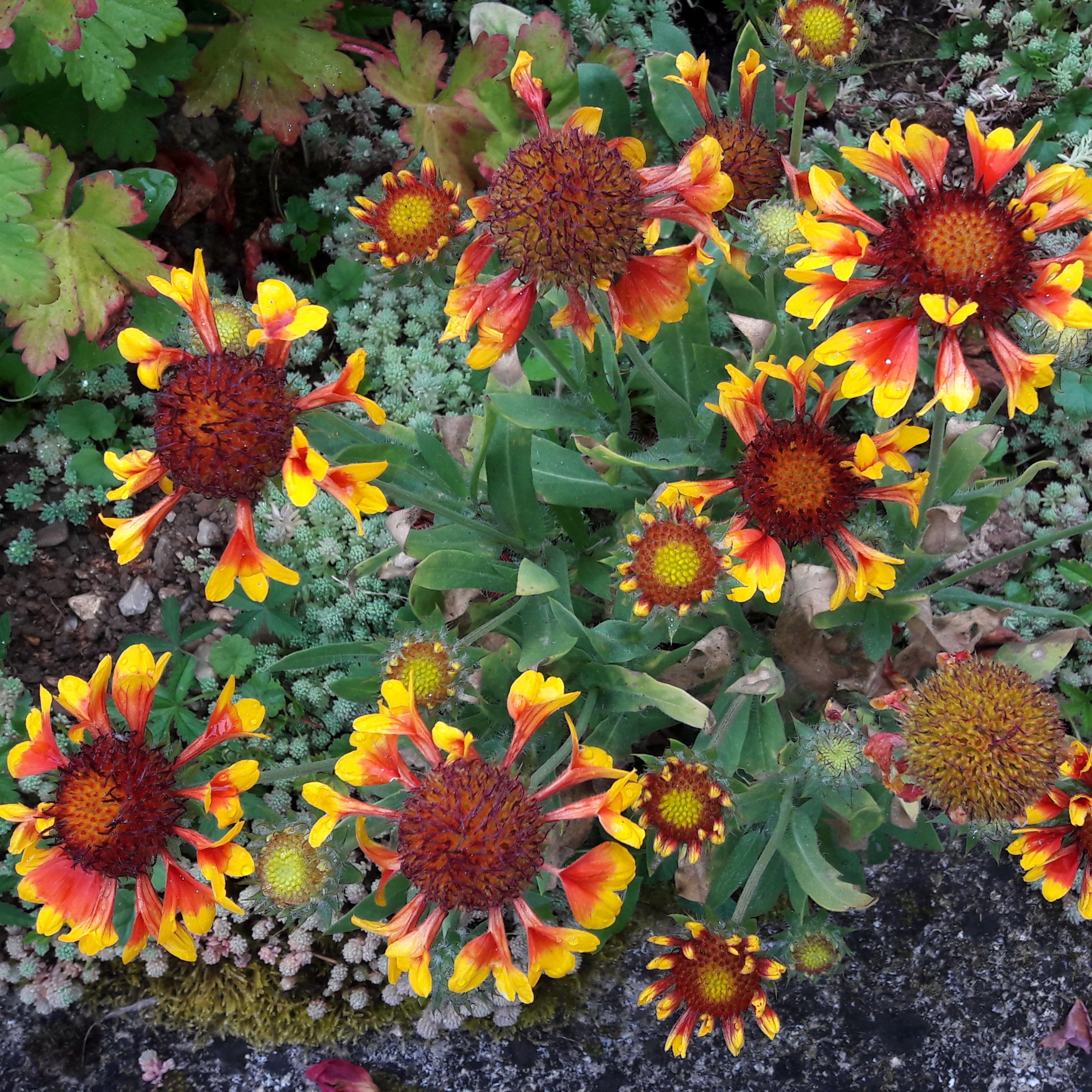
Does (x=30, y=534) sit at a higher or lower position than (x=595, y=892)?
lower

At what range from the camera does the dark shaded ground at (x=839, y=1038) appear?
206cm

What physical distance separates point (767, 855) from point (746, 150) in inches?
54.6

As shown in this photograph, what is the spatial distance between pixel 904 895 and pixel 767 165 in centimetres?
170

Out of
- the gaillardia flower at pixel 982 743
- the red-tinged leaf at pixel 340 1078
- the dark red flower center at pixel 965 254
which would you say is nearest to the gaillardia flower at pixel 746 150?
the dark red flower center at pixel 965 254

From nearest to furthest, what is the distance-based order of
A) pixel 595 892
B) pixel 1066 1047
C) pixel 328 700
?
1. pixel 595 892
2. pixel 1066 1047
3. pixel 328 700

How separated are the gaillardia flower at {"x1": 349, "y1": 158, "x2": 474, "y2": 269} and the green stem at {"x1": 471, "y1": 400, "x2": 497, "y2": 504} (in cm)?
31

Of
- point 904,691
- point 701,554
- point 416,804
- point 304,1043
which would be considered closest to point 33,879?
point 416,804

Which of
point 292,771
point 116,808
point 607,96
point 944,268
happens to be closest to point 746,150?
point 607,96

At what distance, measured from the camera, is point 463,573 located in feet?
5.94

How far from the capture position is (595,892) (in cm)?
137

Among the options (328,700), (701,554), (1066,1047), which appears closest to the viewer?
(701,554)

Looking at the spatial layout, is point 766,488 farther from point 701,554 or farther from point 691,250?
point 691,250

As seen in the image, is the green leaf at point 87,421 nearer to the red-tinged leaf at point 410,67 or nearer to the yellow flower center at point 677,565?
the red-tinged leaf at point 410,67

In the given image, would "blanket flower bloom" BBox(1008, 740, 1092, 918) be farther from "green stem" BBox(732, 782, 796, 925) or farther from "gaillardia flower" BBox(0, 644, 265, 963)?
"gaillardia flower" BBox(0, 644, 265, 963)
